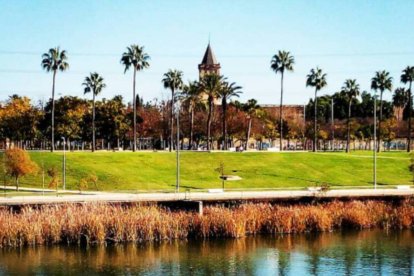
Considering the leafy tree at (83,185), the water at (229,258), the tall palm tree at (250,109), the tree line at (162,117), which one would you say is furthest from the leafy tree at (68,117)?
the water at (229,258)

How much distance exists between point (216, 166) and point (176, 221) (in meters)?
46.3

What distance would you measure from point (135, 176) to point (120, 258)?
4285 cm

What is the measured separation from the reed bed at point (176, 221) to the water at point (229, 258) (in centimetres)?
117

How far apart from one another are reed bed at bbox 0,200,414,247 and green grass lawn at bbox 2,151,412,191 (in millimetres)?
27400

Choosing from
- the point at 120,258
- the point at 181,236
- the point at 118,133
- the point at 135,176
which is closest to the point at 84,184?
the point at 135,176

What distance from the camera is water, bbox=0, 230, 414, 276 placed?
44.4 meters

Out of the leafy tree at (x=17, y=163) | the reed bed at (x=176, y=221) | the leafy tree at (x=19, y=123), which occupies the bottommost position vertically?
the reed bed at (x=176, y=221)

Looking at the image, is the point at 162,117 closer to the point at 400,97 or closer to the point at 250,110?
the point at 250,110

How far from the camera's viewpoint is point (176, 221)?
54.8 meters

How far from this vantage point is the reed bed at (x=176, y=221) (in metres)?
51.0

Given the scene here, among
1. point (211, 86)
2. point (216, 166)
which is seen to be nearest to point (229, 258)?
point (216, 166)

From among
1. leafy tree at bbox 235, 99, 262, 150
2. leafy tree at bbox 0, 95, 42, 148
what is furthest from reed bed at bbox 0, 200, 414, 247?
leafy tree at bbox 235, 99, 262, 150

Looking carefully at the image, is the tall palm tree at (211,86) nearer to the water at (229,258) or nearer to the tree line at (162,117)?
the tree line at (162,117)

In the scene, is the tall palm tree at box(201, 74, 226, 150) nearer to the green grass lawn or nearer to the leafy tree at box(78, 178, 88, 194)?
the green grass lawn
